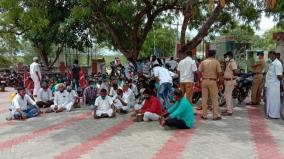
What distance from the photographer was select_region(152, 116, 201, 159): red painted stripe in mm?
7723

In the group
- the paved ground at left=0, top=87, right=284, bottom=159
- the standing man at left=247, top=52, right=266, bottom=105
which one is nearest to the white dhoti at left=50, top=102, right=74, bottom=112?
the paved ground at left=0, top=87, right=284, bottom=159

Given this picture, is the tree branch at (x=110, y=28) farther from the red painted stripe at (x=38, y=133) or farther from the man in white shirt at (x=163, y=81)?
the red painted stripe at (x=38, y=133)

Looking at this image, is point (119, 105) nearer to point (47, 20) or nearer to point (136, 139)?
point (47, 20)

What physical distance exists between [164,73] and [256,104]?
13.0 feet

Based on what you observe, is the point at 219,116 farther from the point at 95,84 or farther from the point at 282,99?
the point at 95,84

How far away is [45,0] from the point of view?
14.5m

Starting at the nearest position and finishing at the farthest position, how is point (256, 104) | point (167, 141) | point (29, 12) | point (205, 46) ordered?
point (167, 141) < point (29, 12) < point (256, 104) < point (205, 46)

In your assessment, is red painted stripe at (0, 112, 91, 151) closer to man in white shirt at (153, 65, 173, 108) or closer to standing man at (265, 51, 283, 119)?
man in white shirt at (153, 65, 173, 108)

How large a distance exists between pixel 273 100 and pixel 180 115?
2885mm

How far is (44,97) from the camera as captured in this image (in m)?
14.7

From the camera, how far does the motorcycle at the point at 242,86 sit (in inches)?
563

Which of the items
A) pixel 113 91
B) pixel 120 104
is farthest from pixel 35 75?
pixel 120 104

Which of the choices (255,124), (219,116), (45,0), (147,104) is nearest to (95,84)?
(45,0)

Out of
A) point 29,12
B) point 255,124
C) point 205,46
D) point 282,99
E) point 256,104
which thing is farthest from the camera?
point 205,46
